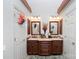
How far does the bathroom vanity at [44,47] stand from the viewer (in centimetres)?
694

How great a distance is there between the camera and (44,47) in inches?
274

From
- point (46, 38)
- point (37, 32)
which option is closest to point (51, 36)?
point (46, 38)

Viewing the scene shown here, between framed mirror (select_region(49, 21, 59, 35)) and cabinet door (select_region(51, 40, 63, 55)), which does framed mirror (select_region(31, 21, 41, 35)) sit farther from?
cabinet door (select_region(51, 40, 63, 55))

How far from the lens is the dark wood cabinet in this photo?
6941 millimetres

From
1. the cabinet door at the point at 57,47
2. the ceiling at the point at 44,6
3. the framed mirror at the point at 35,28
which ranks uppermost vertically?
the ceiling at the point at 44,6

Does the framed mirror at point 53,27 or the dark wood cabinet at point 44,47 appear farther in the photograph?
the framed mirror at point 53,27

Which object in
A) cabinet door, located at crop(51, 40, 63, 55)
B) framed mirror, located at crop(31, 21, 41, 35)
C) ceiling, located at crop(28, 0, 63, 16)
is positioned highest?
ceiling, located at crop(28, 0, 63, 16)

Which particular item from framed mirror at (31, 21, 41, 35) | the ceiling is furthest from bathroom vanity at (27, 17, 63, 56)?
the ceiling

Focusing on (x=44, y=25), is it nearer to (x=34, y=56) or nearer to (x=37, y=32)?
(x=37, y=32)

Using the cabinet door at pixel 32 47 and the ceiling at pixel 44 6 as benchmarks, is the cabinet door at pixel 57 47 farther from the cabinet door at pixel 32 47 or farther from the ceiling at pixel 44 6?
the ceiling at pixel 44 6

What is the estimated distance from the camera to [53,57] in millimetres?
6723

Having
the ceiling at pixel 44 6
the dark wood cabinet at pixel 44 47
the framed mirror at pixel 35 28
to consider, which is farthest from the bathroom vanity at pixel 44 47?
the ceiling at pixel 44 6

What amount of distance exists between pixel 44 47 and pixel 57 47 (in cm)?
63

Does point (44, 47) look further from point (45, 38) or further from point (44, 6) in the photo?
point (44, 6)
